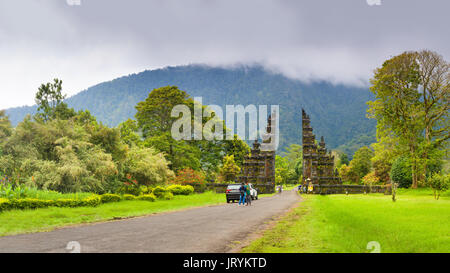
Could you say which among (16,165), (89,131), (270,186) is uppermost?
(89,131)

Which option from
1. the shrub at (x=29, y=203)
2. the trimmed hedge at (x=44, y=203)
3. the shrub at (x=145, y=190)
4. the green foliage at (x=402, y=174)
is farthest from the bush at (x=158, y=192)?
the green foliage at (x=402, y=174)

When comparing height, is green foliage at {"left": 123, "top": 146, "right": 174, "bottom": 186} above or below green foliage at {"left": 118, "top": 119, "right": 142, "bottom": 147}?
below

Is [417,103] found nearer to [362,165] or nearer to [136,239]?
[362,165]

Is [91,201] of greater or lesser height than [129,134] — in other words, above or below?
below

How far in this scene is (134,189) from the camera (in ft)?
93.7

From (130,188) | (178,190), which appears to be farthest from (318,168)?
(130,188)

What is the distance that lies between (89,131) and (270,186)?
3389 cm

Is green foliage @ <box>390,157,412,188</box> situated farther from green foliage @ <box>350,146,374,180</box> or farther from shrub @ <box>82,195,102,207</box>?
shrub @ <box>82,195,102,207</box>

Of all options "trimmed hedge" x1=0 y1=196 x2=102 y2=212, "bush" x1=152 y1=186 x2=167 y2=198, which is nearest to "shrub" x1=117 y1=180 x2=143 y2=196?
"bush" x1=152 y1=186 x2=167 y2=198

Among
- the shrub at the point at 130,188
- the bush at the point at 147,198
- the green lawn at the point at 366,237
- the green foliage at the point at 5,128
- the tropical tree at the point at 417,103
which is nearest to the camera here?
the green lawn at the point at 366,237

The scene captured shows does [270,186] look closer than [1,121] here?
No

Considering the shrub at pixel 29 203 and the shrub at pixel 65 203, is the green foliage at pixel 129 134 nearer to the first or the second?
the shrub at pixel 65 203
